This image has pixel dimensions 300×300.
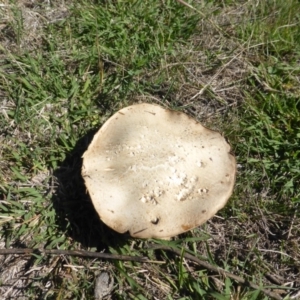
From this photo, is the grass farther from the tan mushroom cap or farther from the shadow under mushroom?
the tan mushroom cap

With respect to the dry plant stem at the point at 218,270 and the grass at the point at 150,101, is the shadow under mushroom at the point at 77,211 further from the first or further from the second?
the dry plant stem at the point at 218,270

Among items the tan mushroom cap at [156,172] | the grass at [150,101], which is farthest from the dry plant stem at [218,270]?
the tan mushroom cap at [156,172]

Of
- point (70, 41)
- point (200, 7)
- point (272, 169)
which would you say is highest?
point (200, 7)

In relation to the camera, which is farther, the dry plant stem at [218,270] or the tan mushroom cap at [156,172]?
the dry plant stem at [218,270]

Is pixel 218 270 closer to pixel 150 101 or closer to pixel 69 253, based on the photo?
pixel 69 253

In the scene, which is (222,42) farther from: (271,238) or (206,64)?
(271,238)

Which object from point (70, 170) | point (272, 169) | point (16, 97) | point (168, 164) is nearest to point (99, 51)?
point (16, 97)
